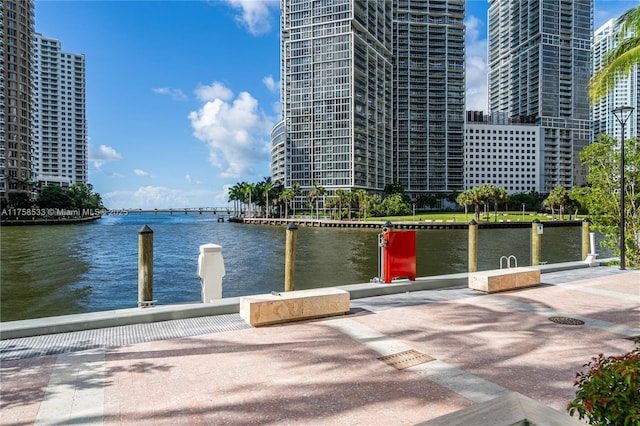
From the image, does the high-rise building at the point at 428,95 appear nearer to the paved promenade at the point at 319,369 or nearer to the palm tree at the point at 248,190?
the palm tree at the point at 248,190

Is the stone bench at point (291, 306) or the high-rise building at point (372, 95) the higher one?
the high-rise building at point (372, 95)

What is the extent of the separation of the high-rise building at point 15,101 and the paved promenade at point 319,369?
423ft

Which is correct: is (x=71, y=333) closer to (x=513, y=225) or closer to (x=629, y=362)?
(x=629, y=362)

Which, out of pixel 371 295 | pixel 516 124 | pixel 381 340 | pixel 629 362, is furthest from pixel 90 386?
pixel 516 124

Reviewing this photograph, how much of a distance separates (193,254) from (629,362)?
151 feet

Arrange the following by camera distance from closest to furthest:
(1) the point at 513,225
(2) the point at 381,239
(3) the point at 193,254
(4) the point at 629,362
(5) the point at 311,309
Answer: (4) the point at 629,362
(5) the point at 311,309
(2) the point at 381,239
(3) the point at 193,254
(1) the point at 513,225

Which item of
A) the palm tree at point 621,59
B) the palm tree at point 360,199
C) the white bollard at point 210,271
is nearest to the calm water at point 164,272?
the white bollard at point 210,271

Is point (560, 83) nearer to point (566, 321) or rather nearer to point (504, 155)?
point (504, 155)

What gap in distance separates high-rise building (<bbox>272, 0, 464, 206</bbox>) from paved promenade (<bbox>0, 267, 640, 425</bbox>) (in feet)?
420

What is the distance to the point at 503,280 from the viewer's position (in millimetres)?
11078

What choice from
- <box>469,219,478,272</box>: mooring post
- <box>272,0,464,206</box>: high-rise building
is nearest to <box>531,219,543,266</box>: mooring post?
<box>469,219,478,272</box>: mooring post

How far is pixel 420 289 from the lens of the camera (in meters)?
11.1

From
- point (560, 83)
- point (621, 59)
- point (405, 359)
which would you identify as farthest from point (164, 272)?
point (560, 83)

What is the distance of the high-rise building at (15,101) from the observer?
108637mm
